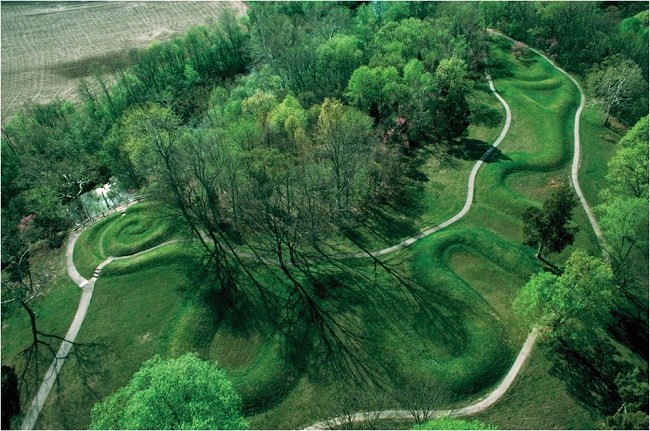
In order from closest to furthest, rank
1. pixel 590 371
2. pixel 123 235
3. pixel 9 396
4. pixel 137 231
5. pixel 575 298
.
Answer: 1. pixel 9 396
2. pixel 575 298
3. pixel 590 371
4. pixel 123 235
5. pixel 137 231

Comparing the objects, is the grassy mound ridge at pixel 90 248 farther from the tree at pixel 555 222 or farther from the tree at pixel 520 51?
the tree at pixel 520 51

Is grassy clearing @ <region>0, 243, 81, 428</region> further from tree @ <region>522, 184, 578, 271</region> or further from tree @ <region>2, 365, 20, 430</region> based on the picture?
tree @ <region>522, 184, 578, 271</region>

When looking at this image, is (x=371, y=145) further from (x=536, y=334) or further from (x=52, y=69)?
(x=52, y=69)

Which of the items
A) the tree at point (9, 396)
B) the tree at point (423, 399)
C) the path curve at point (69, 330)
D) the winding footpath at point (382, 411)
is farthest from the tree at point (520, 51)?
the tree at point (9, 396)

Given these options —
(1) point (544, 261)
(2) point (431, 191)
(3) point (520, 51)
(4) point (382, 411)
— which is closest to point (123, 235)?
(4) point (382, 411)

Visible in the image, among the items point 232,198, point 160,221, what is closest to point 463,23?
point 232,198

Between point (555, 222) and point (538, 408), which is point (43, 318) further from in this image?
point (555, 222)
